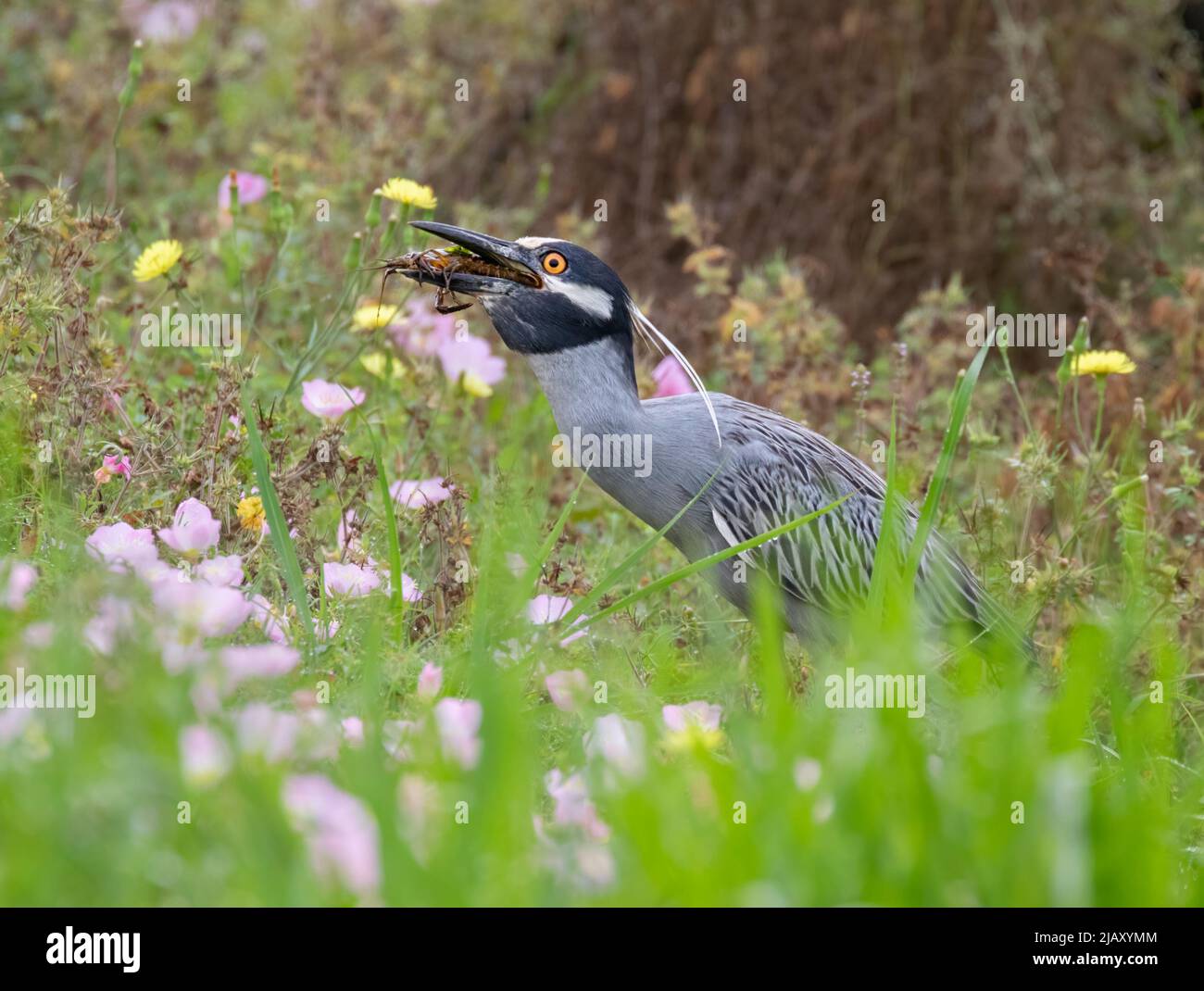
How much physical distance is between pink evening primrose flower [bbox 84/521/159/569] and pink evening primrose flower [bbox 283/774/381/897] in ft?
3.76

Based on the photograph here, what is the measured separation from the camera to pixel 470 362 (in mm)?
5082

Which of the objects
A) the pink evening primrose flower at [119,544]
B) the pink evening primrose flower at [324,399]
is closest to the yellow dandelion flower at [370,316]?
the pink evening primrose flower at [324,399]

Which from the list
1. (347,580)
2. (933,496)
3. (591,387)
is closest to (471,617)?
(347,580)

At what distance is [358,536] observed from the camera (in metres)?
4.04

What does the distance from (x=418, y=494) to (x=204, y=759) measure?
6.57 ft

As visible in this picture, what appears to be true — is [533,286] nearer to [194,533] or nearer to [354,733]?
[194,533]

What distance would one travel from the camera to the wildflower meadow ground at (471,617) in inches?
94.3

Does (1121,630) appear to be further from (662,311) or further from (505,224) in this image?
(505,224)

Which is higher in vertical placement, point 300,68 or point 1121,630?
point 300,68

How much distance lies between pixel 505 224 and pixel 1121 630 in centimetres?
429

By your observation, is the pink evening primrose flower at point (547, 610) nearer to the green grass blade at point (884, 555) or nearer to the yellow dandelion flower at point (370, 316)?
the green grass blade at point (884, 555)

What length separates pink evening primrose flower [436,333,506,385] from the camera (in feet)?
16.6

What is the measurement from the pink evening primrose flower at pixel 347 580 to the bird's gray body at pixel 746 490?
0.84m
